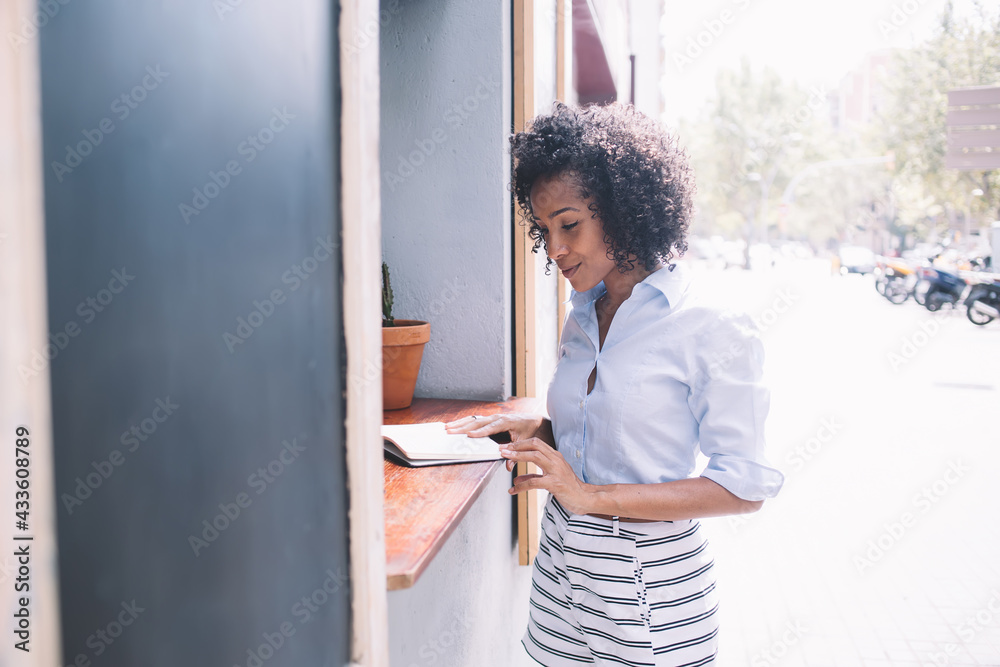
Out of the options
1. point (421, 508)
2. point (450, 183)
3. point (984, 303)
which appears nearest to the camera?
point (421, 508)

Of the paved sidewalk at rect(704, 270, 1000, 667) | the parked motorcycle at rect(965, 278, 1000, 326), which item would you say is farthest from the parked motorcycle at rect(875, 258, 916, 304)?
the paved sidewalk at rect(704, 270, 1000, 667)

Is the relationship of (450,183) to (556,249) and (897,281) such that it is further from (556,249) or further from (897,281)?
(897,281)

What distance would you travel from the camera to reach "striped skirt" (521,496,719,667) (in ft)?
5.22

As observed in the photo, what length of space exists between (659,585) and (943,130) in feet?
74.1

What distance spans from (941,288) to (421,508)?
16998 mm

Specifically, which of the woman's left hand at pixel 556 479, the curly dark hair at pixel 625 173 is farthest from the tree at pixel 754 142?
the woman's left hand at pixel 556 479

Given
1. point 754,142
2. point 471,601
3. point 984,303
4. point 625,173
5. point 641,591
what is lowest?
point 471,601

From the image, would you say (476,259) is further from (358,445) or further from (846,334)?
(846,334)

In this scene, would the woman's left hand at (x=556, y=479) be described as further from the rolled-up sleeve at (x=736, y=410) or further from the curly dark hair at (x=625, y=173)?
the curly dark hair at (x=625, y=173)

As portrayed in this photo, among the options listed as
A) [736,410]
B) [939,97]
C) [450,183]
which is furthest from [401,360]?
[939,97]

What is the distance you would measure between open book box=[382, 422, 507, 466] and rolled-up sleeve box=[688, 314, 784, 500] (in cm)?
48

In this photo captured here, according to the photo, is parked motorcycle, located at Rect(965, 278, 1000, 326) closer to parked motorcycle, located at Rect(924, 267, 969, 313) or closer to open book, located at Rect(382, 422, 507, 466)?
parked motorcycle, located at Rect(924, 267, 969, 313)

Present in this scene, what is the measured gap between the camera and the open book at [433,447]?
64.7 inches

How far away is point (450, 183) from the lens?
7.87ft
